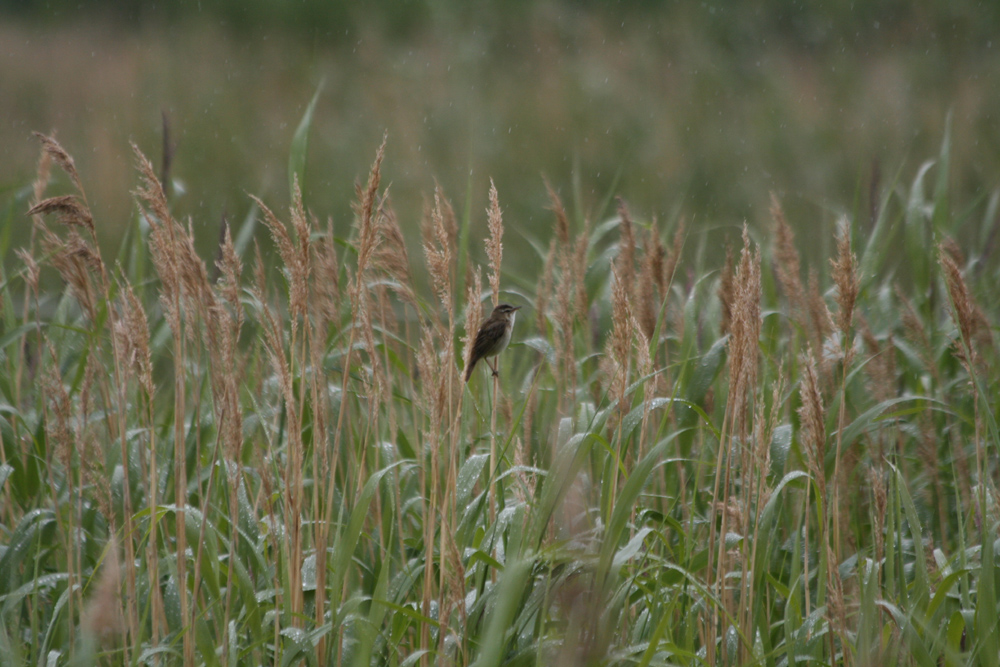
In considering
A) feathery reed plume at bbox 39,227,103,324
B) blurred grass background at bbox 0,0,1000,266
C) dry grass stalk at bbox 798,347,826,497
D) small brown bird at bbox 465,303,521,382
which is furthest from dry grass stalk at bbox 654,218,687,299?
blurred grass background at bbox 0,0,1000,266

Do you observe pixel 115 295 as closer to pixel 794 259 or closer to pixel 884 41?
pixel 794 259

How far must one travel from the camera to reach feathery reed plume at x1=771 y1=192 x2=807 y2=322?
2809 mm

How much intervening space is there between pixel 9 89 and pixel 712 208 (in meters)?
7.75

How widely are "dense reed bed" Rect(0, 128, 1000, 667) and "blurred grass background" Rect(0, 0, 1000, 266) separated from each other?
15.7ft

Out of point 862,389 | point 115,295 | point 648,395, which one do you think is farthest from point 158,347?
point 862,389

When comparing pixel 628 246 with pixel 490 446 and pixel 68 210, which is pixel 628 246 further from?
pixel 68 210

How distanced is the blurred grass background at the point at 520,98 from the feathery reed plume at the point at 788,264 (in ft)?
14.9

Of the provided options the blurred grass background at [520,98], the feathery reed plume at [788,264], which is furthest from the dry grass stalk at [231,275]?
the blurred grass background at [520,98]

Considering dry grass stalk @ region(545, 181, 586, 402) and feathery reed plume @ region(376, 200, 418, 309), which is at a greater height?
feathery reed plume @ region(376, 200, 418, 309)

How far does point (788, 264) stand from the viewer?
9.50 ft

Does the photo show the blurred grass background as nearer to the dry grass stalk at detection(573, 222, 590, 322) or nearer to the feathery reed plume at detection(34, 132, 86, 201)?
the dry grass stalk at detection(573, 222, 590, 322)

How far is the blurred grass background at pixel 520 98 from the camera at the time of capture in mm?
8492

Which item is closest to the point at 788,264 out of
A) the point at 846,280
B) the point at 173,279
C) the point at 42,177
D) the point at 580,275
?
the point at 580,275

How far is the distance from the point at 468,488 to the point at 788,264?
1328 mm
